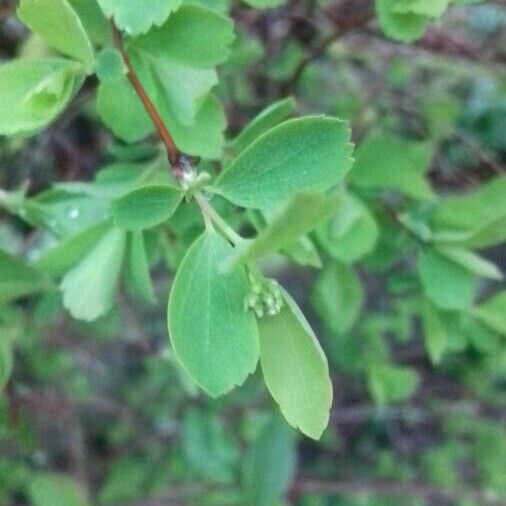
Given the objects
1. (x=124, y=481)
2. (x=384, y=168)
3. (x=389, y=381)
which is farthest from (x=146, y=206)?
(x=124, y=481)

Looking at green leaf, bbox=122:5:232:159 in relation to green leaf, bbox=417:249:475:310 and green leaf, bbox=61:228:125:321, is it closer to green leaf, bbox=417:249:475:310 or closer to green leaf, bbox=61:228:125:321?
green leaf, bbox=61:228:125:321

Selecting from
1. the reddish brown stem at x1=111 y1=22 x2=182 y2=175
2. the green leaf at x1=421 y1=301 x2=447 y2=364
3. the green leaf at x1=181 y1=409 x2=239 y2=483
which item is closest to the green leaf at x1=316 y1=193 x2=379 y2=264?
the green leaf at x1=421 y1=301 x2=447 y2=364

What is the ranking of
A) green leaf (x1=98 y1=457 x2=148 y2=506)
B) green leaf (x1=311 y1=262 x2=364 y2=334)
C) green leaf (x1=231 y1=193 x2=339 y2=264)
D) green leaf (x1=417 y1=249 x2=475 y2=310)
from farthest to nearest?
green leaf (x1=98 y1=457 x2=148 y2=506), green leaf (x1=311 y1=262 x2=364 y2=334), green leaf (x1=417 y1=249 x2=475 y2=310), green leaf (x1=231 y1=193 x2=339 y2=264)

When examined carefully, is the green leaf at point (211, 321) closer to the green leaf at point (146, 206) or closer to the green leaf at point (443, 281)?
the green leaf at point (146, 206)

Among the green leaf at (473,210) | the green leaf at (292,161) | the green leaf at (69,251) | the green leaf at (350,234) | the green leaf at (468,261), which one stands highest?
the green leaf at (292,161)

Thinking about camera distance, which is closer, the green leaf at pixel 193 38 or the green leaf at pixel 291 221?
the green leaf at pixel 291 221

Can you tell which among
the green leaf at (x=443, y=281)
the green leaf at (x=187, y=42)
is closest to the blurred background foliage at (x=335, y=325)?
the green leaf at (x=443, y=281)

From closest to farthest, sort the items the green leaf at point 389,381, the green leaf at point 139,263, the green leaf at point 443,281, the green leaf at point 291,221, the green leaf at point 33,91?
the green leaf at point 291,221, the green leaf at point 33,91, the green leaf at point 139,263, the green leaf at point 443,281, the green leaf at point 389,381

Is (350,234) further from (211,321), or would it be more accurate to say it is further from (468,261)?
(211,321)
